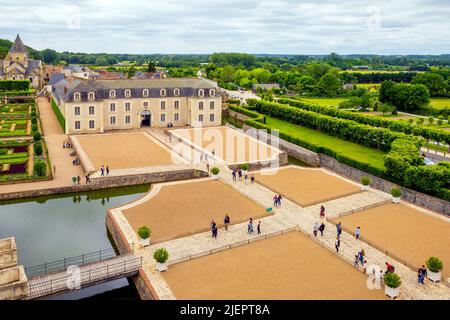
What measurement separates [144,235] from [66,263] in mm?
4412

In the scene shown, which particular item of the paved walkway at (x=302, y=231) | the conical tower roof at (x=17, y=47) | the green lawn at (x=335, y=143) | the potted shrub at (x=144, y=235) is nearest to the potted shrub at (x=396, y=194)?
the paved walkway at (x=302, y=231)

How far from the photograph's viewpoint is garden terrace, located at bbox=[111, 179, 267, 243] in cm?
2544

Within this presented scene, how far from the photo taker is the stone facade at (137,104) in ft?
164

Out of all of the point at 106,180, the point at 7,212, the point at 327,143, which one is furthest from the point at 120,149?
the point at 327,143

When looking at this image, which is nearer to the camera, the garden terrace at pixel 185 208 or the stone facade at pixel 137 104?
the garden terrace at pixel 185 208

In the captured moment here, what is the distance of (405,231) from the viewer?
25.8 meters

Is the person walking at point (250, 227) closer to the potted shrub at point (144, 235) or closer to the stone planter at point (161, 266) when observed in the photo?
the potted shrub at point (144, 235)

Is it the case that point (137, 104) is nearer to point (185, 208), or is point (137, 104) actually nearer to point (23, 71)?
point (185, 208)

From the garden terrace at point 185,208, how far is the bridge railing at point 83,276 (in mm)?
3166

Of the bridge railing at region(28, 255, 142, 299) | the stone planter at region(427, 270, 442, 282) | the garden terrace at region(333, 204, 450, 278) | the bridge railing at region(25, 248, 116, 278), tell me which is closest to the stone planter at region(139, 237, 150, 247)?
the bridge railing at region(28, 255, 142, 299)

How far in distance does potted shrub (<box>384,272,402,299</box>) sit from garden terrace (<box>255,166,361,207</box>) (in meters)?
11.0

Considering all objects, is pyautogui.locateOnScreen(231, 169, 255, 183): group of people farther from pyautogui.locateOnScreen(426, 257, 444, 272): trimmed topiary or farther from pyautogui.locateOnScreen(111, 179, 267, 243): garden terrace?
pyautogui.locateOnScreen(426, 257, 444, 272): trimmed topiary

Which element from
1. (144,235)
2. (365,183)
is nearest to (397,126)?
(365,183)

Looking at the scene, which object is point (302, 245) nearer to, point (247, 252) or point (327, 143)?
point (247, 252)
